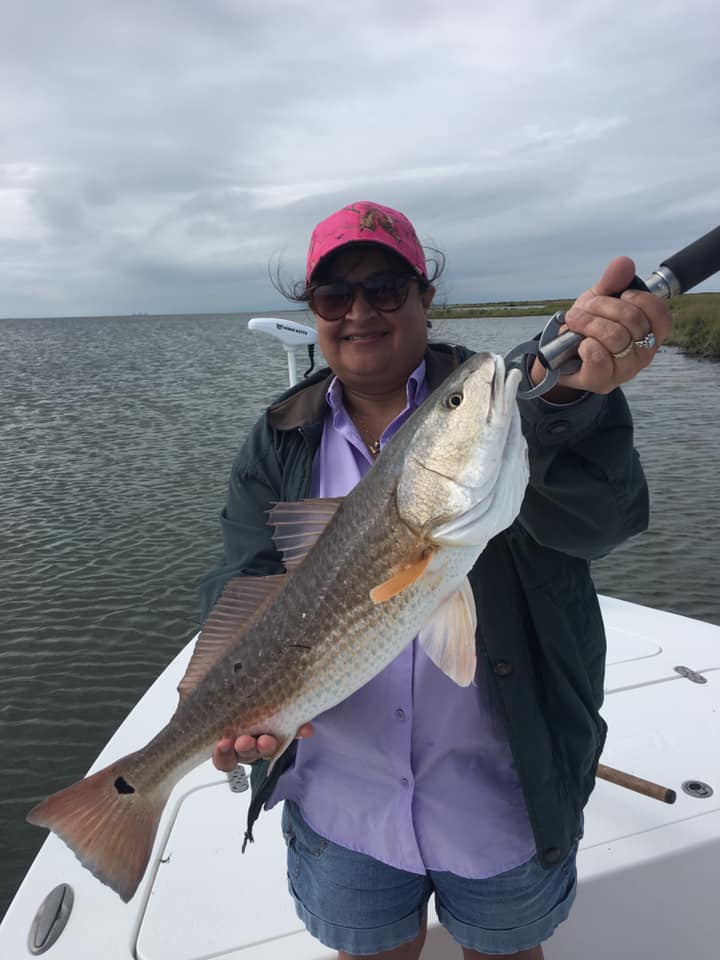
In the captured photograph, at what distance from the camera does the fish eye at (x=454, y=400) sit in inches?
82.1

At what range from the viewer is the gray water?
28.5ft

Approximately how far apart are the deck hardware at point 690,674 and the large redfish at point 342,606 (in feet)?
11.2

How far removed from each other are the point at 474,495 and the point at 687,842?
2437mm

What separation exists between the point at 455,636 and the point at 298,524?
0.77 meters

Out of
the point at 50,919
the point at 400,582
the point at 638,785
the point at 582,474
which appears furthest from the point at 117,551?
the point at 582,474

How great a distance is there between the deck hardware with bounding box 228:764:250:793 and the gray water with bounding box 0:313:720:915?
3.05 metres

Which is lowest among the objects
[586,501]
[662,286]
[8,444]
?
[8,444]

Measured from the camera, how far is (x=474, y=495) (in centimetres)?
206

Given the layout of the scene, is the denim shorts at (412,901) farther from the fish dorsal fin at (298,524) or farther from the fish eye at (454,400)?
the fish eye at (454,400)

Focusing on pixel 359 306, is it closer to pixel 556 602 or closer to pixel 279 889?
pixel 556 602

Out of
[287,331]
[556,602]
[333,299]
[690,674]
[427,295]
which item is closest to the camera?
[556,602]

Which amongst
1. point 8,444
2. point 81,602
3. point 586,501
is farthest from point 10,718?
point 8,444

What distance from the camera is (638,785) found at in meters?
3.39

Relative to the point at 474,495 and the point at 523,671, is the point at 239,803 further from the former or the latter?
the point at 474,495
